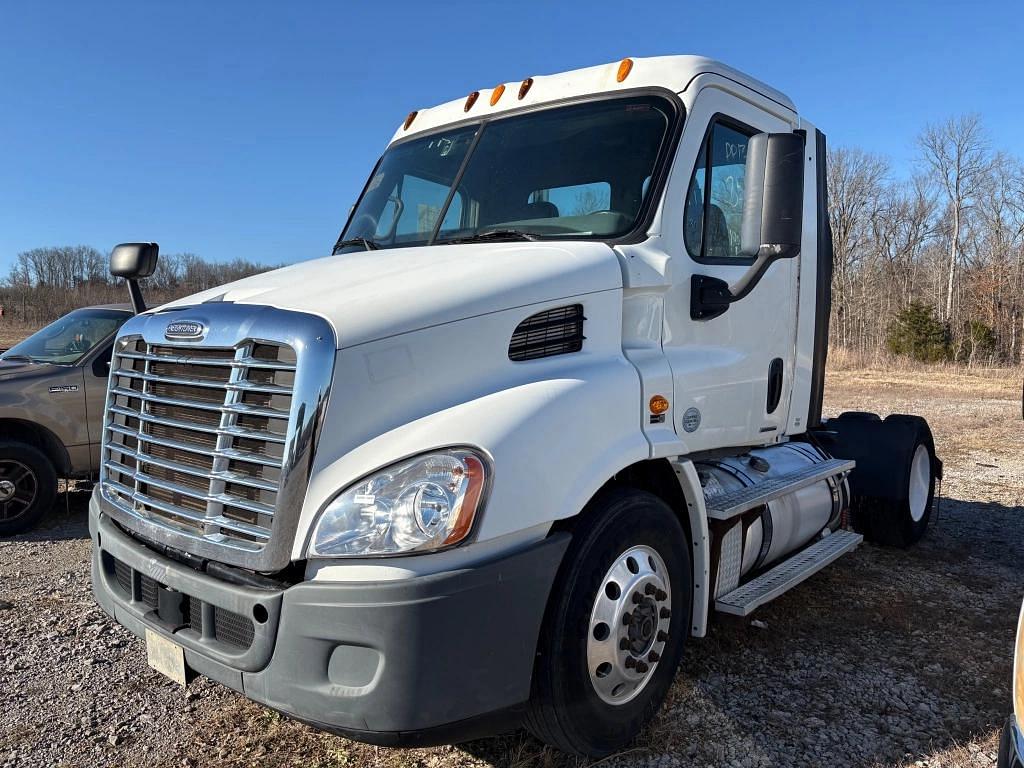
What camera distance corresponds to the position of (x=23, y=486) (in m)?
6.57

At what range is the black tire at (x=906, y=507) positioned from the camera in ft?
20.0

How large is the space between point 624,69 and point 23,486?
5.89 meters

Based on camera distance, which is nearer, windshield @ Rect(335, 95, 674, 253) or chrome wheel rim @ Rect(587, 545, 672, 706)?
chrome wheel rim @ Rect(587, 545, 672, 706)

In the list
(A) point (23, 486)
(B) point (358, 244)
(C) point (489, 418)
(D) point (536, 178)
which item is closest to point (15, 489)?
(A) point (23, 486)

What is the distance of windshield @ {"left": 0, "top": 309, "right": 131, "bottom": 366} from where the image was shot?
7230mm

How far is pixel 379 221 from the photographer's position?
4344 mm

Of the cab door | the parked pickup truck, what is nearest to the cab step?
the cab door

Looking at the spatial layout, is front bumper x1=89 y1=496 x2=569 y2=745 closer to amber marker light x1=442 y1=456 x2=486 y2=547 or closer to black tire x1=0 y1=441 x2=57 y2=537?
amber marker light x1=442 y1=456 x2=486 y2=547

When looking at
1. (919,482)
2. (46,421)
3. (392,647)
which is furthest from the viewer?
(46,421)

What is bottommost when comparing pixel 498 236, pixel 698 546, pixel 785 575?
pixel 785 575

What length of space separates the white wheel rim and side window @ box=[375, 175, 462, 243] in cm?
441

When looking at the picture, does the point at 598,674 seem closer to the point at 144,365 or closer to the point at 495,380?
the point at 495,380

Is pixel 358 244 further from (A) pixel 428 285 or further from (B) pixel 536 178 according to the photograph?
(A) pixel 428 285

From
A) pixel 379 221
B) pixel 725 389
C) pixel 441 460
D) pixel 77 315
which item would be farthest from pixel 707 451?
pixel 77 315
